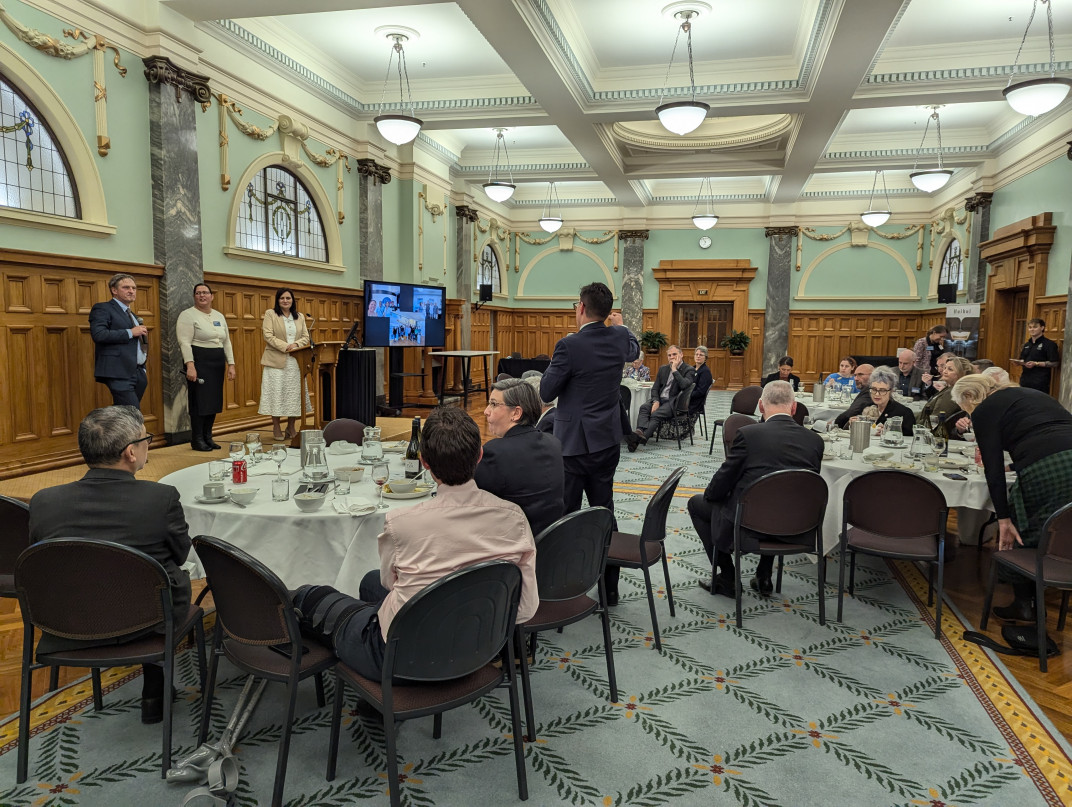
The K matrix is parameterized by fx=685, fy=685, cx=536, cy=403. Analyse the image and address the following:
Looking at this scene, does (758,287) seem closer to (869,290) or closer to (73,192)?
(869,290)

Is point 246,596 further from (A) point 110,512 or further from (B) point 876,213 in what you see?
(B) point 876,213

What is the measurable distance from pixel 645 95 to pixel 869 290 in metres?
9.59

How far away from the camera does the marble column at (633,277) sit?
17.1m

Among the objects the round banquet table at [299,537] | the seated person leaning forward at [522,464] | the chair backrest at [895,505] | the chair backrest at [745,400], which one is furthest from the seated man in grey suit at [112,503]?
the chair backrest at [745,400]

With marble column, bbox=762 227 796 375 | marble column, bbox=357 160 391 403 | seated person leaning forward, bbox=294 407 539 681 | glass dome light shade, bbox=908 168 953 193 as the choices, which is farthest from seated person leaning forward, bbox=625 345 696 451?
marble column, bbox=762 227 796 375

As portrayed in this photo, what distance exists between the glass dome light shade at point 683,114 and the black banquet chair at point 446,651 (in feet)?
21.9

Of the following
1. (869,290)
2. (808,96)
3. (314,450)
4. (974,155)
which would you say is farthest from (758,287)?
(314,450)

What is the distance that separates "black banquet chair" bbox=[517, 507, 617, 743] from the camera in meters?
2.47

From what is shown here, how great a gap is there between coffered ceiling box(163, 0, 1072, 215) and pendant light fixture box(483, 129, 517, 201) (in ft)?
1.31

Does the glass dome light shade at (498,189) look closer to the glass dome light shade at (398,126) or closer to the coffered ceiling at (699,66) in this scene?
the coffered ceiling at (699,66)

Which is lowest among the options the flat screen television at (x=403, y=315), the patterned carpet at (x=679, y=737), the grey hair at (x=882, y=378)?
the patterned carpet at (x=679, y=737)

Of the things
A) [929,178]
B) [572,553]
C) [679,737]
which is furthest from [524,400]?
[929,178]

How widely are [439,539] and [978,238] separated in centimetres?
1321

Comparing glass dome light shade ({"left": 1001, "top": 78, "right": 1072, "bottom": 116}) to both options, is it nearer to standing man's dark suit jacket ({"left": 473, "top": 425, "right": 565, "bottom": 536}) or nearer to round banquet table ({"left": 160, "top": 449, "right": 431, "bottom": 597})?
standing man's dark suit jacket ({"left": 473, "top": 425, "right": 565, "bottom": 536})
